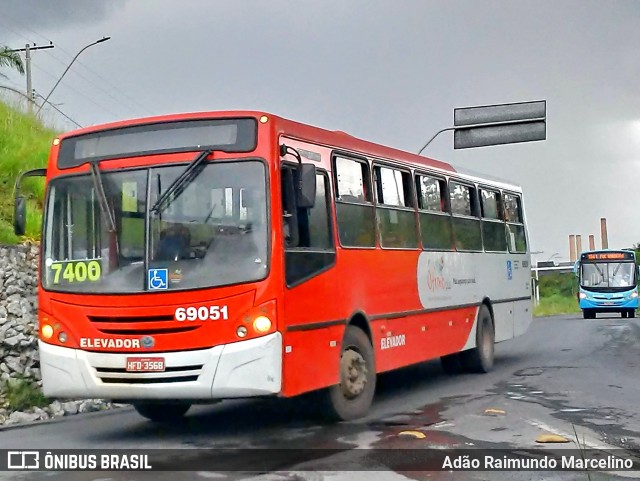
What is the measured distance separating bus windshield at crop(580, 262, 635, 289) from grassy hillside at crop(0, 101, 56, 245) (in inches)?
1125

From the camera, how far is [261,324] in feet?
30.5

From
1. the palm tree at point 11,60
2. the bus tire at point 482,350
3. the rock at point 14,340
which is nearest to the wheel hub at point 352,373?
the rock at point 14,340

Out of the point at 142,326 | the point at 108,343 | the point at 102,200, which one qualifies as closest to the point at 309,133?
the point at 102,200

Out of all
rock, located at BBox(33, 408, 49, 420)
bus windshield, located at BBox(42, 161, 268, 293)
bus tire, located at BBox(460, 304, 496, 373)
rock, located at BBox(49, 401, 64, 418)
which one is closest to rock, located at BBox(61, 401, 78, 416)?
rock, located at BBox(49, 401, 64, 418)

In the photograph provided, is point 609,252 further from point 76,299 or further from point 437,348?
point 76,299

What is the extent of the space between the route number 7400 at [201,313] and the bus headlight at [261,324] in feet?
0.86

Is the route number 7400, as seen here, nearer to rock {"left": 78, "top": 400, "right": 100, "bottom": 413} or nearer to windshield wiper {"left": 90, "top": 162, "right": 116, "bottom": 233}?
windshield wiper {"left": 90, "top": 162, "right": 116, "bottom": 233}

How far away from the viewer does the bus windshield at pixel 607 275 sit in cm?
4575

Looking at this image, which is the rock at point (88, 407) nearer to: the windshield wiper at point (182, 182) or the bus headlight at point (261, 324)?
the windshield wiper at point (182, 182)

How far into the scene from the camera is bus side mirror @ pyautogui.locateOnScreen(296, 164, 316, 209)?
32.0 feet

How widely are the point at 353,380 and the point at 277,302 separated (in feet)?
6.93

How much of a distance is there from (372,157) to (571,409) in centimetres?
369

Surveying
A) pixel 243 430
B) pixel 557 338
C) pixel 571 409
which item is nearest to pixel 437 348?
pixel 571 409

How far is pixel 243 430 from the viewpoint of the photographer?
10.6m
